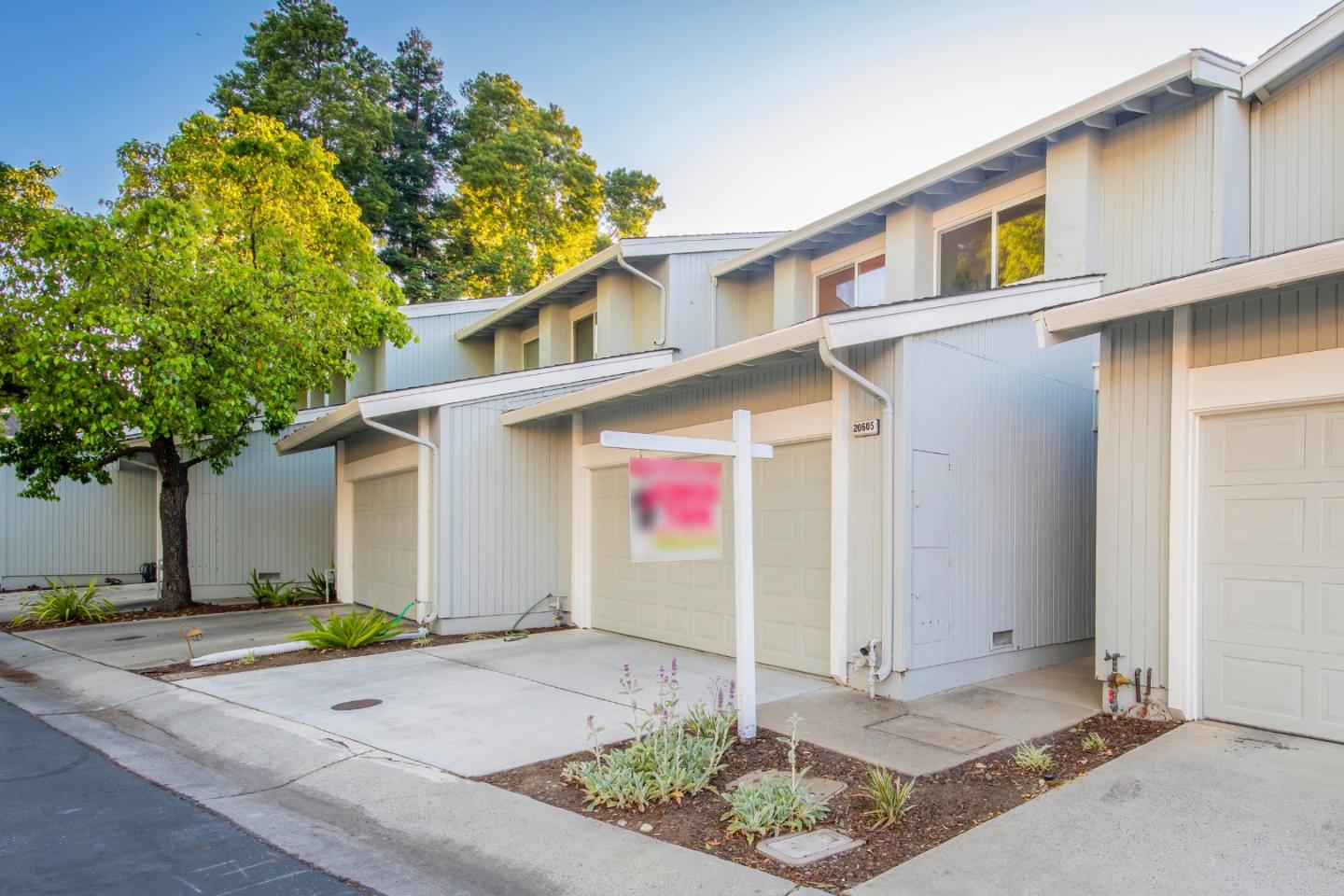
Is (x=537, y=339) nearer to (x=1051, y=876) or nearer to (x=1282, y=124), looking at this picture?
(x=1282, y=124)

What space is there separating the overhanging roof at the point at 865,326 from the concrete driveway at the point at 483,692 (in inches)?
112

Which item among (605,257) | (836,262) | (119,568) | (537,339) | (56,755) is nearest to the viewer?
(56,755)

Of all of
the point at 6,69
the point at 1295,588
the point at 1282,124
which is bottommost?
the point at 1295,588

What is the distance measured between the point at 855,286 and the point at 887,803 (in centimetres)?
821

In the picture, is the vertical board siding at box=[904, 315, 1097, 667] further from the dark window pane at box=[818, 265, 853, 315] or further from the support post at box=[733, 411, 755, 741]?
the dark window pane at box=[818, 265, 853, 315]

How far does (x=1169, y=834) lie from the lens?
13.1 feet

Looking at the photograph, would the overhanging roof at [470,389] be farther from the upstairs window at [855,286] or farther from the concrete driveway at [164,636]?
the concrete driveway at [164,636]

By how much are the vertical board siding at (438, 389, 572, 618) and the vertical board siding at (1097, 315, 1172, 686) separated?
22.9 ft

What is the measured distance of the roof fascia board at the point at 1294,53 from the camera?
734 cm

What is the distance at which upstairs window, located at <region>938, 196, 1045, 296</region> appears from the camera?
29.9ft

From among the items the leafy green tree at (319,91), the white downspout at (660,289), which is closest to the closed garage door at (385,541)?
the white downspout at (660,289)

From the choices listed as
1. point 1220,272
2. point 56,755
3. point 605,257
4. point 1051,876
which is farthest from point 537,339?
point 1051,876

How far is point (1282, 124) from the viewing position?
7820 millimetres

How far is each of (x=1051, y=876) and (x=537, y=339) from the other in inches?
565
